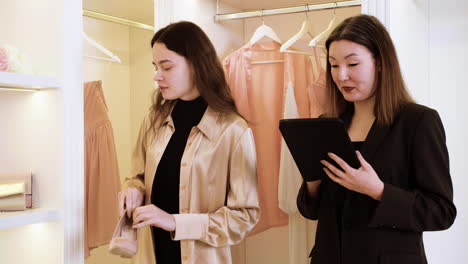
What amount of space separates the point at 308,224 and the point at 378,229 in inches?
28.7

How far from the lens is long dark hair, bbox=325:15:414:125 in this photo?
4.59 feet

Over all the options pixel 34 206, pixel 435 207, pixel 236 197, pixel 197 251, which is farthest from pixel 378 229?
pixel 34 206

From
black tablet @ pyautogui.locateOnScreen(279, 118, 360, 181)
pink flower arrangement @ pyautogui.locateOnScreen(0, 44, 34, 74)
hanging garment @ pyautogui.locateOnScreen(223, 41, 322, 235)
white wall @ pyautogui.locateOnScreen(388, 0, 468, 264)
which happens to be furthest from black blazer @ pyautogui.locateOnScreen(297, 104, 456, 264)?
white wall @ pyautogui.locateOnScreen(388, 0, 468, 264)

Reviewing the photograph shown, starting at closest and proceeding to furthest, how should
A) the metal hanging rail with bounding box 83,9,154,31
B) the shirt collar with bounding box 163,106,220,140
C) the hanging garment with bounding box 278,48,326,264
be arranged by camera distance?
1. the shirt collar with bounding box 163,106,220,140
2. the metal hanging rail with bounding box 83,9,154,31
3. the hanging garment with bounding box 278,48,326,264

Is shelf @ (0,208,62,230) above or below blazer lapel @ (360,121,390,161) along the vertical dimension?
below

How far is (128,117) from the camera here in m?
1.96

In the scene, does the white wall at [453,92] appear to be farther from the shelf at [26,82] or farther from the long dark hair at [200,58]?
the shelf at [26,82]

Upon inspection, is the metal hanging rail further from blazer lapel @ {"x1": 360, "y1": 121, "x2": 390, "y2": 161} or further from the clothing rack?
blazer lapel @ {"x1": 360, "y1": 121, "x2": 390, "y2": 161}

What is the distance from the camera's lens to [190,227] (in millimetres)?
1488

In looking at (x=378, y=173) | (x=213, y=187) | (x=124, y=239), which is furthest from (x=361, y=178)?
(x=124, y=239)

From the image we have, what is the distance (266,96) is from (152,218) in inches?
36.0

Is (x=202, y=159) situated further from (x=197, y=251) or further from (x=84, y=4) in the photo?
(x=84, y=4)

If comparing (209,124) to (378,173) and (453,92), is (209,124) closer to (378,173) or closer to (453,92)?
(378,173)

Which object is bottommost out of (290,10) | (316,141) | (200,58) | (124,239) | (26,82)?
(124,239)
